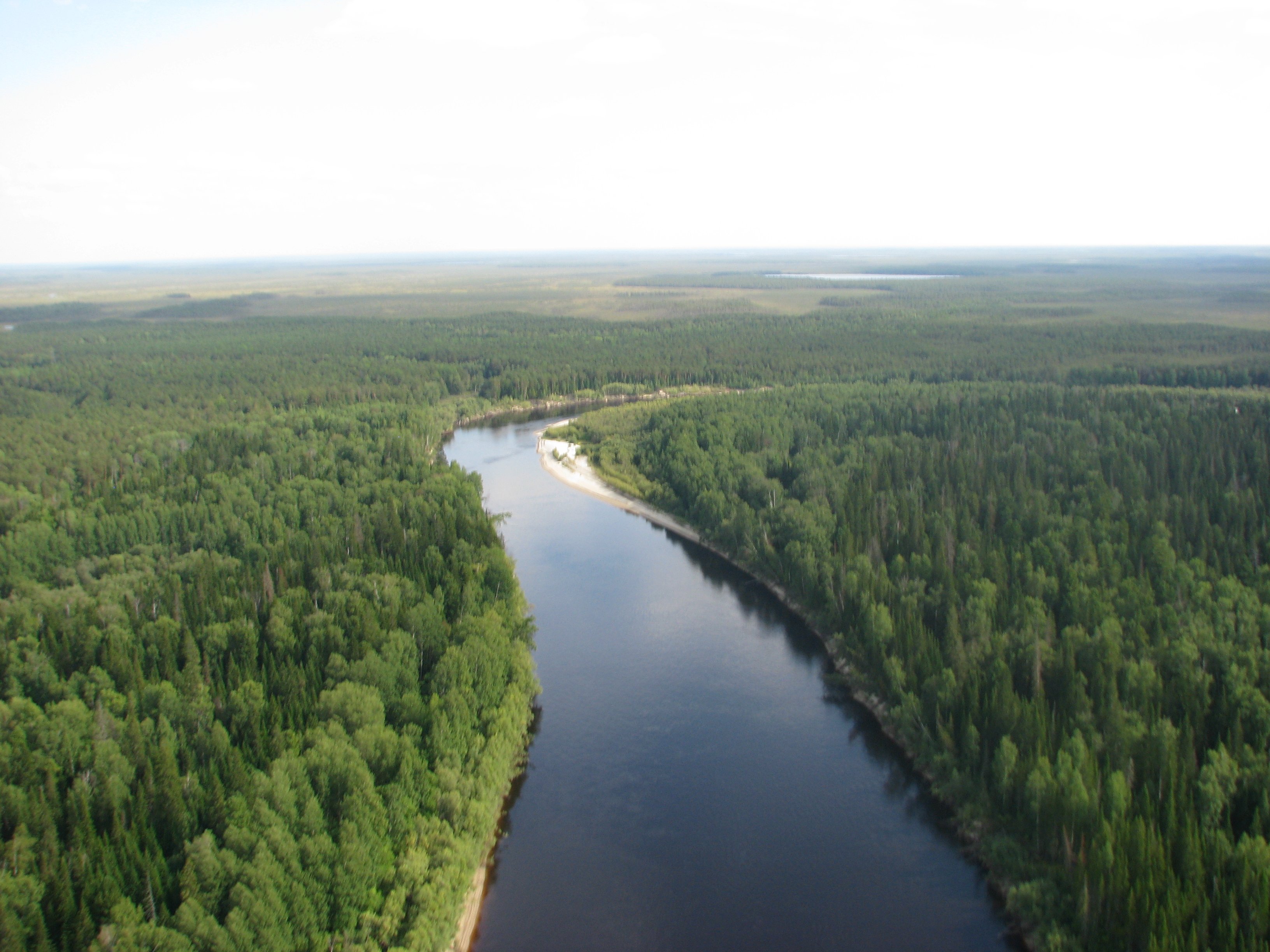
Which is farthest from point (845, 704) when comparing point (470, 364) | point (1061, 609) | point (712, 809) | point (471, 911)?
point (470, 364)

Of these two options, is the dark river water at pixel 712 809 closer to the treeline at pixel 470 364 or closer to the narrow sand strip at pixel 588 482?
the narrow sand strip at pixel 588 482

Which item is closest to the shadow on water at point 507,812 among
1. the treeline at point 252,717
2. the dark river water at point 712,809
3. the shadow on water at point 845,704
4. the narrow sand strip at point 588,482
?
the dark river water at point 712,809

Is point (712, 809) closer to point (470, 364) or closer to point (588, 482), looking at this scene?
point (588, 482)

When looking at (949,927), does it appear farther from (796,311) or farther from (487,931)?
(796,311)

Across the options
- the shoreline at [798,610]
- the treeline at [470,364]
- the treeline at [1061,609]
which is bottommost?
the shoreline at [798,610]

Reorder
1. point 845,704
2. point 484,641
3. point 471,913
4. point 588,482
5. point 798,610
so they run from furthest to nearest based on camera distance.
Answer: point 588,482
point 798,610
point 845,704
point 484,641
point 471,913

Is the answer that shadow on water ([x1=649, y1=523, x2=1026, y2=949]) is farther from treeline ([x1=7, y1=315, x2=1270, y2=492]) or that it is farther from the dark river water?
treeline ([x1=7, y1=315, x2=1270, y2=492])

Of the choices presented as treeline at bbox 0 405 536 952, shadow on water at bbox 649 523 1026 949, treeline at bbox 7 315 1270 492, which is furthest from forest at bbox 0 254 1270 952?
treeline at bbox 7 315 1270 492
